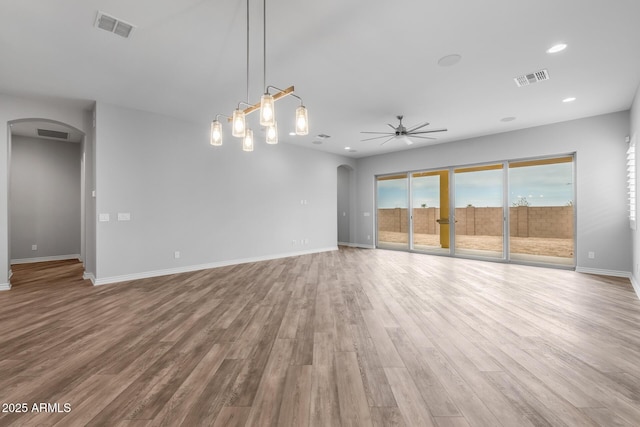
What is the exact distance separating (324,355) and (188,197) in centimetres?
470

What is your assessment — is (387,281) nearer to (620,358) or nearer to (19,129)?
(620,358)

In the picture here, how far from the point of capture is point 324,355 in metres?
2.29

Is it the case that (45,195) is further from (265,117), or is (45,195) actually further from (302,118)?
(302,118)

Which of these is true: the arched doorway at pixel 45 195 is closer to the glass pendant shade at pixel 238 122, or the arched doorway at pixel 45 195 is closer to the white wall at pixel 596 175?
the glass pendant shade at pixel 238 122

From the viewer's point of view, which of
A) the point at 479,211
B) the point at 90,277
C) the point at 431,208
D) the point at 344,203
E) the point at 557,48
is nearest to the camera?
Answer: the point at 557,48

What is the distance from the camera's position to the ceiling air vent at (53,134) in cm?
625

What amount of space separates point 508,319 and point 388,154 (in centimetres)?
644

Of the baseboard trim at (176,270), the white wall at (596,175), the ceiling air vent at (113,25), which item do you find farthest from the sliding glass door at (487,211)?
the ceiling air vent at (113,25)

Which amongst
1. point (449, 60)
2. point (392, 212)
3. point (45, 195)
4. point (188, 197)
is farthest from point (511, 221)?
point (45, 195)

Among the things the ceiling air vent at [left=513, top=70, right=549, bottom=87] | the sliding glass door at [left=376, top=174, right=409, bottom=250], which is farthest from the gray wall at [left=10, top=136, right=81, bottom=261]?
the ceiling air vent at [left=513, top=70, right=549, bottom=87]

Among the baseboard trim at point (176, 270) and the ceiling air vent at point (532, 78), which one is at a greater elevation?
the ceiling air vent at point (532, 78)

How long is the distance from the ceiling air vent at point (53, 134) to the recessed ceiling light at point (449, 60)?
796 centimetres

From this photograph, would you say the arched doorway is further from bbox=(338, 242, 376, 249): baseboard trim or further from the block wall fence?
the block wall fence

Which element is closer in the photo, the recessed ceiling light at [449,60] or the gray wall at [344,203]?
the recessed ceiling light at [449,60]
